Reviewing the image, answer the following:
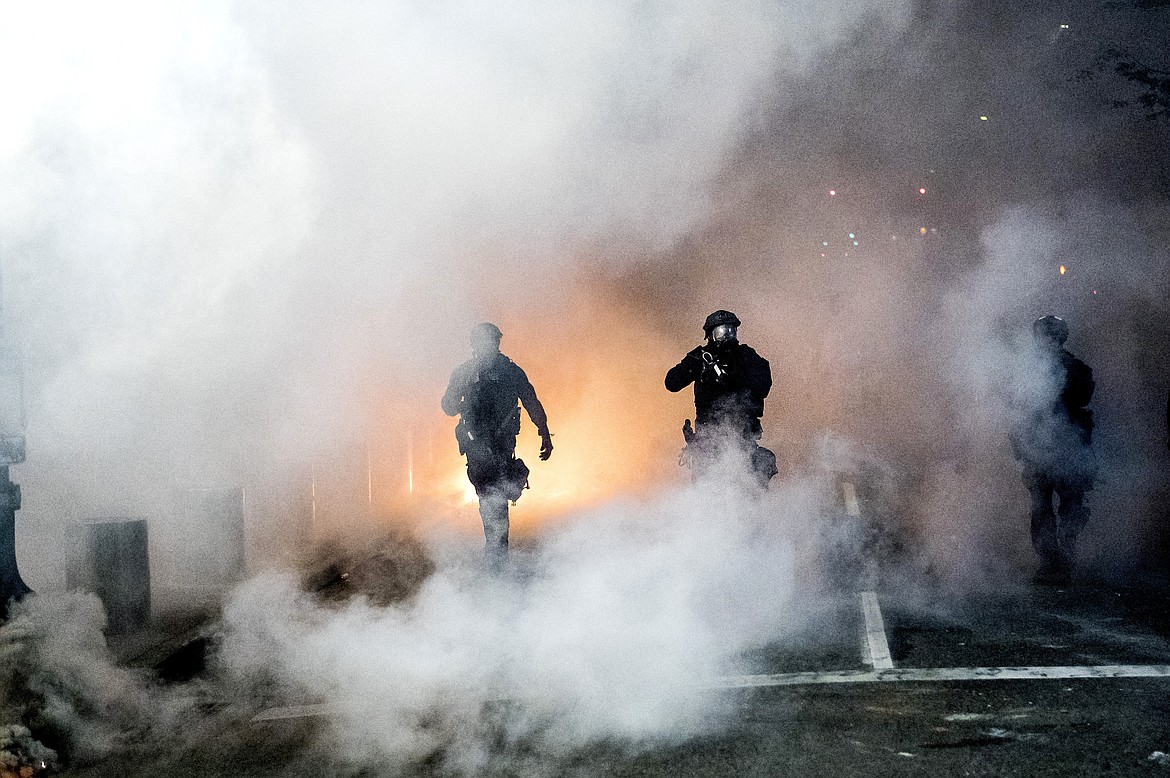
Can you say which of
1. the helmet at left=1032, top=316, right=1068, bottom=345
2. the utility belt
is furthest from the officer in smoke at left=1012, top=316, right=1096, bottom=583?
the utility belt

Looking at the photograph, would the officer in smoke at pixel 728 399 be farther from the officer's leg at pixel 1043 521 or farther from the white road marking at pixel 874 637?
the officer's leg at pixel 1043 521

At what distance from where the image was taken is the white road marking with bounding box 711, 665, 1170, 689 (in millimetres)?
3887

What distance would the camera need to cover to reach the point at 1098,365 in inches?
390

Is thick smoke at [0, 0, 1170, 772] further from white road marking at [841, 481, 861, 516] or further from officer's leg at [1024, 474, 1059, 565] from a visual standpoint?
officer's leg at [1024, 474, 1059, 565]

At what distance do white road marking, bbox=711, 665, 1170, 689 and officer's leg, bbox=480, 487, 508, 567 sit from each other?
7.23 feet

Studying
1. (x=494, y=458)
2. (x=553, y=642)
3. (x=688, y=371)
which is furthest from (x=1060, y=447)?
(x=553, y=642)

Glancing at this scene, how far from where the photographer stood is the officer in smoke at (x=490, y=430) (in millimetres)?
5891

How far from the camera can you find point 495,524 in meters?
5.87

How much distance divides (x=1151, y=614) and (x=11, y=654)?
5.42 m

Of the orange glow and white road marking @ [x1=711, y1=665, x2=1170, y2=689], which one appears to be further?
the orange glow

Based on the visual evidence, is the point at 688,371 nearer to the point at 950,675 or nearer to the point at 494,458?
the point at 494,458

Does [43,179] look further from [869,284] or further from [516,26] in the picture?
[869,284]

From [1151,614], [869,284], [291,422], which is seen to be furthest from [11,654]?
[869,284]

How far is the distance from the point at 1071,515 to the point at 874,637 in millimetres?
2460
